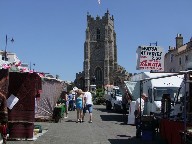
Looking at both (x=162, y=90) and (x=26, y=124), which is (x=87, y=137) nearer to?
(x=26, y=124)

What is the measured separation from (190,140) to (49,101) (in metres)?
13.8

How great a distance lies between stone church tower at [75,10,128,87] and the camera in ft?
446

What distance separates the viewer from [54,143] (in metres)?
13.4

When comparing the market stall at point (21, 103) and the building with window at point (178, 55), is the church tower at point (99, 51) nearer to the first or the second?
the building with window at point (178, 55)

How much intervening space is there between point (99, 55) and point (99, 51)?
1316mm

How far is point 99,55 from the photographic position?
138 metres

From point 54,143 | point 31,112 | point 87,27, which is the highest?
point 87,27

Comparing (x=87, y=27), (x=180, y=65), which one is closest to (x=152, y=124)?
(x=180, y=65)

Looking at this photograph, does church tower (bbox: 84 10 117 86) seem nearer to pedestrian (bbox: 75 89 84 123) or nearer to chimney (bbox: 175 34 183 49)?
chimney (bbox: 175 34 183 49)

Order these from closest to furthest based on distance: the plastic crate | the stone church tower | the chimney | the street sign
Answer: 1. the plastic crate
2. the street sign
3. the chimney
4. the stone church tower

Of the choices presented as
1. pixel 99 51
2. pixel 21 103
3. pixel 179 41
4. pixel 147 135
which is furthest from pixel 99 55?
pixel 21 103

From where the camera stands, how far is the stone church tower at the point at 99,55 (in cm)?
13600

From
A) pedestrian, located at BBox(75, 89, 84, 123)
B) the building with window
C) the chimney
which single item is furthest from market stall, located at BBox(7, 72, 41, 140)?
the chimney

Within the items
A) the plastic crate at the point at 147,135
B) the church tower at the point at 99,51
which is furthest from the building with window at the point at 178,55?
the church tower at the point at 99,51
